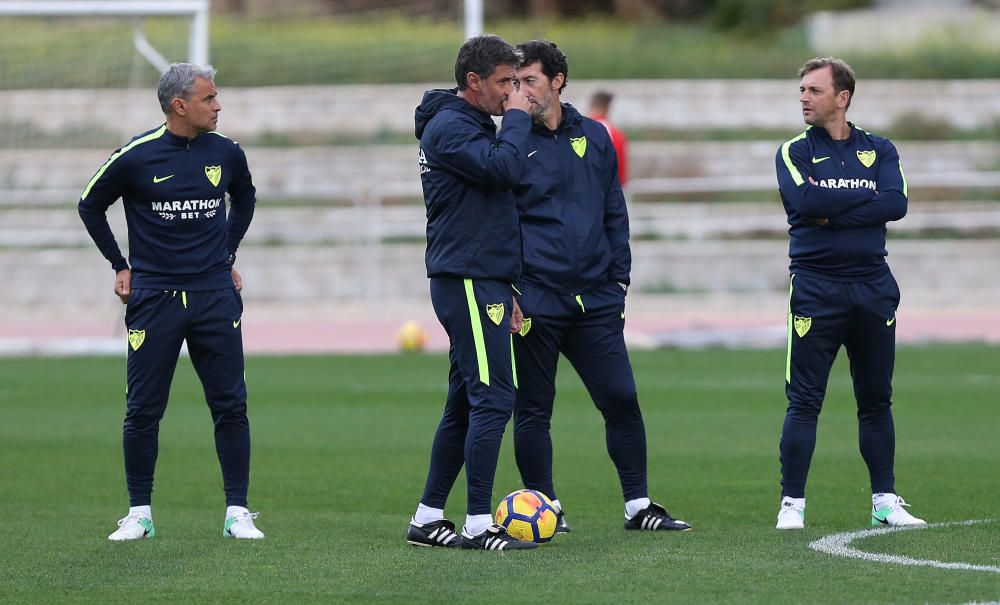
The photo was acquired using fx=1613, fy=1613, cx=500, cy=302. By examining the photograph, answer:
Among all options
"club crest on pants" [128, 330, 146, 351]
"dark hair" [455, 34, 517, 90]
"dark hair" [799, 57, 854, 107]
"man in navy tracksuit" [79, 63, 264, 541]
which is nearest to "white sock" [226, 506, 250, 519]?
"man in navy tracksuit" [79, 63, 264, 541]

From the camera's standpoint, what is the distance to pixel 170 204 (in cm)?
750

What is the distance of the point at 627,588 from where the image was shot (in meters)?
5.96

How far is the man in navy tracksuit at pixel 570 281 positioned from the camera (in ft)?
24.4

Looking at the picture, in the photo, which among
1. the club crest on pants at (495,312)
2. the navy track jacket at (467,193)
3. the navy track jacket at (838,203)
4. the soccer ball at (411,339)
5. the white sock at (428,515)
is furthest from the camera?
the soccer ball at (411,339)

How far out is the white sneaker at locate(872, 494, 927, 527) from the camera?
24.6 ft

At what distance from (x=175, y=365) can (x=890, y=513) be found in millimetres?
3427

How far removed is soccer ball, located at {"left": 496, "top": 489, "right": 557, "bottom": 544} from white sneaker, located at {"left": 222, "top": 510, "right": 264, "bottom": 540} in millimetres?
1181

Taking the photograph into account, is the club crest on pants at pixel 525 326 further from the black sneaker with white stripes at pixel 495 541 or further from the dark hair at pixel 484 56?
the dark hair at pixel 484 56

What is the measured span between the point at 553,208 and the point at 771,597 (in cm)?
236

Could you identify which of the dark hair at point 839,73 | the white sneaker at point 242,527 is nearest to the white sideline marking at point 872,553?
the dark hair at point 839,73

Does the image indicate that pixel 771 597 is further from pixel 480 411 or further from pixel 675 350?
pixel 675 350

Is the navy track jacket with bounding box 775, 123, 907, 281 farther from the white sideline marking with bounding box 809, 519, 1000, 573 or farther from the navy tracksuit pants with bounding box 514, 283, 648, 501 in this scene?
the white sideline marking with bounding box 809, 519, 1000, 573

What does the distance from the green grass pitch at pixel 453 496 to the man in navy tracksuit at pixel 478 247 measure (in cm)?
42

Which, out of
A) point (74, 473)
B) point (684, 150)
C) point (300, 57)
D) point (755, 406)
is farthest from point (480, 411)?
point (300, 57)
